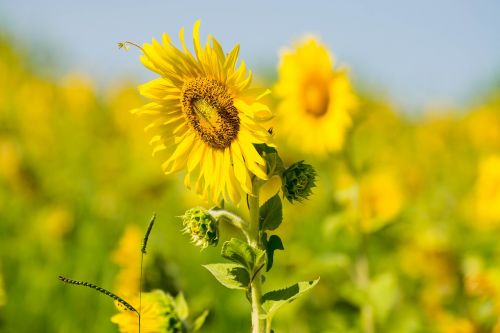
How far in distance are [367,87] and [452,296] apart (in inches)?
223

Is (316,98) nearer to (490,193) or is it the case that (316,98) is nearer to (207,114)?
(490,193)

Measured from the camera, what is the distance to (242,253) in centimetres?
149

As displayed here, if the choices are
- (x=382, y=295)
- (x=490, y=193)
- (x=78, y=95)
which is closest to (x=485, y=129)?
(x=490, y=193)

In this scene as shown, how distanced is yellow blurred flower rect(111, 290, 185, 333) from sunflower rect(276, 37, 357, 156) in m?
1.58

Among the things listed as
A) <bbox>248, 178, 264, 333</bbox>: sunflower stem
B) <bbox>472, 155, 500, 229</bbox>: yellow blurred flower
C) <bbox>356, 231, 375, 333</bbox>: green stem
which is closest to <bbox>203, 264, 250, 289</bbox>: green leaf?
<bbox>248, 178, 264, 333</bbox>: sunflower stem

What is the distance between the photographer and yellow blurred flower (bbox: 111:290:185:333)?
1791mm

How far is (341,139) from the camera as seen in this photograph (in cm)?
319

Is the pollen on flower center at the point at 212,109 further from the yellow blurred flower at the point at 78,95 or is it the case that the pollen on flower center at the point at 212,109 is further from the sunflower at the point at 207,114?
the yellow blurred flower at the point at 78,95

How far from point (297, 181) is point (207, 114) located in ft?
0.87

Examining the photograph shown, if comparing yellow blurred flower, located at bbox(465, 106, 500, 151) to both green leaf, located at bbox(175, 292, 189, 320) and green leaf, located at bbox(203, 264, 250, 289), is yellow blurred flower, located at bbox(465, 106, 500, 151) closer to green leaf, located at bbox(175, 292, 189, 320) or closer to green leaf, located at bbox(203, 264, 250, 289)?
green leaf, located at bbox(175, 292, 189, 320)

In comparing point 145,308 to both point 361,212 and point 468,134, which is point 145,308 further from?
point 468,134

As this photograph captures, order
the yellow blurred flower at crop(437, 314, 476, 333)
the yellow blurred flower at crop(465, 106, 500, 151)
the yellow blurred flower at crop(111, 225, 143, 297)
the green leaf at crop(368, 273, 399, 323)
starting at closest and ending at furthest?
the yellow blurred flower at crop(111, 225, 143, 297)
the yellow blurred flower at crop(437, 314, 476, 333)
the green leaf at crop(368, 273, 399, 323)
the yellow blurred flower at crop(465, 106, 500, 151)

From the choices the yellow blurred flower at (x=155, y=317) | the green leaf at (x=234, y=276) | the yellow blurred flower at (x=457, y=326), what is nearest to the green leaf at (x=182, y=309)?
the yellow blurred flower at (x=155, y=317)

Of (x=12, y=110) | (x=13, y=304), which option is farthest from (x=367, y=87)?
(x=13, y=304)
